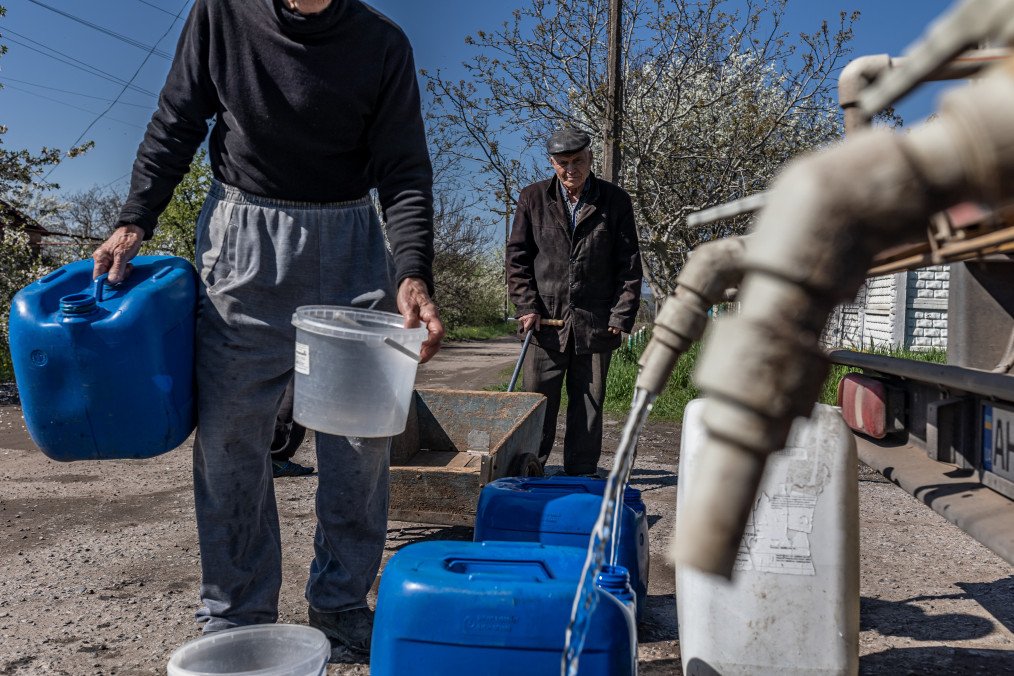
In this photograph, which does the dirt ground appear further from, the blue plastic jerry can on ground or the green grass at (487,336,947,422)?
the green grass at (487,336,947,422)

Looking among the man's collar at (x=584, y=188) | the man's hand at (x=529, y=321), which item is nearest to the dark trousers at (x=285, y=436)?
the man's hand at (x=529, y=321)

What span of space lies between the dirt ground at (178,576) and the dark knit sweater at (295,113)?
59.6 inches

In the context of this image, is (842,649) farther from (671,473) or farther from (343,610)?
(671,473)

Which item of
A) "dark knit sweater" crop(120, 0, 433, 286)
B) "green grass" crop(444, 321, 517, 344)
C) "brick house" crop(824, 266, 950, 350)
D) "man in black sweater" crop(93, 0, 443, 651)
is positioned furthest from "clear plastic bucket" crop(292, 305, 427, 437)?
"green grass" crop(444, 321, 517, 344)

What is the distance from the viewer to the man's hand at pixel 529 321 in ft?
17.3

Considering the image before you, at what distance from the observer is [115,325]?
2.39m

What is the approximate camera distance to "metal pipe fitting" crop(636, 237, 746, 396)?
912 mm

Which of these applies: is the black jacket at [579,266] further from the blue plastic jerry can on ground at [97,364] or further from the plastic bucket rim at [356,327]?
the blue plastic jerry can on ground at [97,364]

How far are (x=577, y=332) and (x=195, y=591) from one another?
266 cm

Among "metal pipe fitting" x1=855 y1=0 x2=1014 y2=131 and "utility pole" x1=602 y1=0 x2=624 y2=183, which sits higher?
"utility pole" x1=602 y1=0 x2=624 y2=183

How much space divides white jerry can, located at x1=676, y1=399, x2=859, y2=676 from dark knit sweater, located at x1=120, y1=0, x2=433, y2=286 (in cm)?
124

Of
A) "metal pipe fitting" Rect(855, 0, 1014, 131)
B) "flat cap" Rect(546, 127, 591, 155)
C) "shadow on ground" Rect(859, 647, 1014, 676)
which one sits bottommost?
"shadow on ground" Rect(859, 647, 1014, 676)

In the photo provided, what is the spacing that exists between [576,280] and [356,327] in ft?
9.00

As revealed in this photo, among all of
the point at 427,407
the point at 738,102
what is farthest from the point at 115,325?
the point at 738,102
